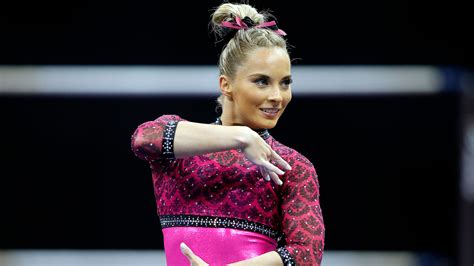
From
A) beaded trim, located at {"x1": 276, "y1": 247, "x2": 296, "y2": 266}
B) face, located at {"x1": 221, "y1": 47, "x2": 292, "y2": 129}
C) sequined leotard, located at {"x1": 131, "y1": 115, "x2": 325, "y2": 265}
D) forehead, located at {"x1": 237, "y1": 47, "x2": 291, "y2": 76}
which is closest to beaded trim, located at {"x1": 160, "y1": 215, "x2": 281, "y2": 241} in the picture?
sequined leotard, located at {"x1": 131, "y1": 115, "x2": 325, "y2": 265}

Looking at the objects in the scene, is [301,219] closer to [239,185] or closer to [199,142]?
[239,185]

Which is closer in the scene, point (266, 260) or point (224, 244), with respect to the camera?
point (266, 260)

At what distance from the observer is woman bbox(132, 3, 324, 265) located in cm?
184

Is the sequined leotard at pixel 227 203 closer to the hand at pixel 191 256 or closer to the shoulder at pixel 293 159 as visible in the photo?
the shoulder at pixel 293 159

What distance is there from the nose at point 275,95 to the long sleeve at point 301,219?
5.6 inches

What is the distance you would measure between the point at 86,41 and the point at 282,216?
1.75 metres

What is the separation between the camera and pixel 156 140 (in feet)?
6.09

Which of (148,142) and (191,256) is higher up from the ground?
(148,142)

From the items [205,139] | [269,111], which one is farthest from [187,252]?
[269,111]

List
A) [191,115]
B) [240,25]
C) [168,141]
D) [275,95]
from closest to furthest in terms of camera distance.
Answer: [168,141] < [275,95] < [240,25] < [191,115]

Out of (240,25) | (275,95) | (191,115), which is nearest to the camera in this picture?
(275,95)

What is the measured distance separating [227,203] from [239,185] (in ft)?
0.16

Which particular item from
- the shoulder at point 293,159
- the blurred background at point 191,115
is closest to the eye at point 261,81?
the shoulder at point 293,159

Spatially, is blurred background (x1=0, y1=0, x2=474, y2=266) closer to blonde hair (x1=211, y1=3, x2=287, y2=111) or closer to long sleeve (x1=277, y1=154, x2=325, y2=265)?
blonde hair (x1=211, y1=3, x2=287, y2=111)
